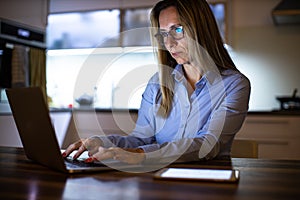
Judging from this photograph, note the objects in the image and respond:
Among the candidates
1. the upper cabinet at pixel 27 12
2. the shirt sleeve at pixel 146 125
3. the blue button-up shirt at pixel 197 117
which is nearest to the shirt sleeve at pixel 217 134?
the blue button-up shirt at pixel 197 117

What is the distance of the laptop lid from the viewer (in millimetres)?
805

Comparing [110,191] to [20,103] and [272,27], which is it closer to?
[20,103]

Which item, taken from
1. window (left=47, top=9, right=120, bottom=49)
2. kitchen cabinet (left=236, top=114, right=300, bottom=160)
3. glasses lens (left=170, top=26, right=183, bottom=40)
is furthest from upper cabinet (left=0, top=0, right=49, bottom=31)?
glasses lens (left=170, top=26, right=183, bottom=40)

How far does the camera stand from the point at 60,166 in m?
0.86

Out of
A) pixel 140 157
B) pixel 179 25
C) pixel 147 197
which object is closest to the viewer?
pixel 147 197

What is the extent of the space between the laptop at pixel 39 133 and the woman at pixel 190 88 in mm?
215

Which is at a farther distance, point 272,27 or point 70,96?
point 70,96

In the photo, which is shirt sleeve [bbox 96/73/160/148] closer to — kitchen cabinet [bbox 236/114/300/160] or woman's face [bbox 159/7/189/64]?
woman's face [bbox 159/7/189/64]

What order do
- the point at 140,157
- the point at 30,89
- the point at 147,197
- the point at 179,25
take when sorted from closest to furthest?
the point at 147,197
the point at 30,89
the point at 140,157
the point at 179,25

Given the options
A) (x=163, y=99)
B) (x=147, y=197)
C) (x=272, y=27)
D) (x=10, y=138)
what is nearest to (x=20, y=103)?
(x=147, y=197)

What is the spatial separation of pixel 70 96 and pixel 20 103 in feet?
11.8

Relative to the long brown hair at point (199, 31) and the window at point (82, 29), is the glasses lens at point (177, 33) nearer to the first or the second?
the long brown hair at point (199, 31)

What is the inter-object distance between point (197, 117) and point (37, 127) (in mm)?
655

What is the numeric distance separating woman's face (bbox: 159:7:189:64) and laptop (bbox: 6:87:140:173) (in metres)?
0.58
